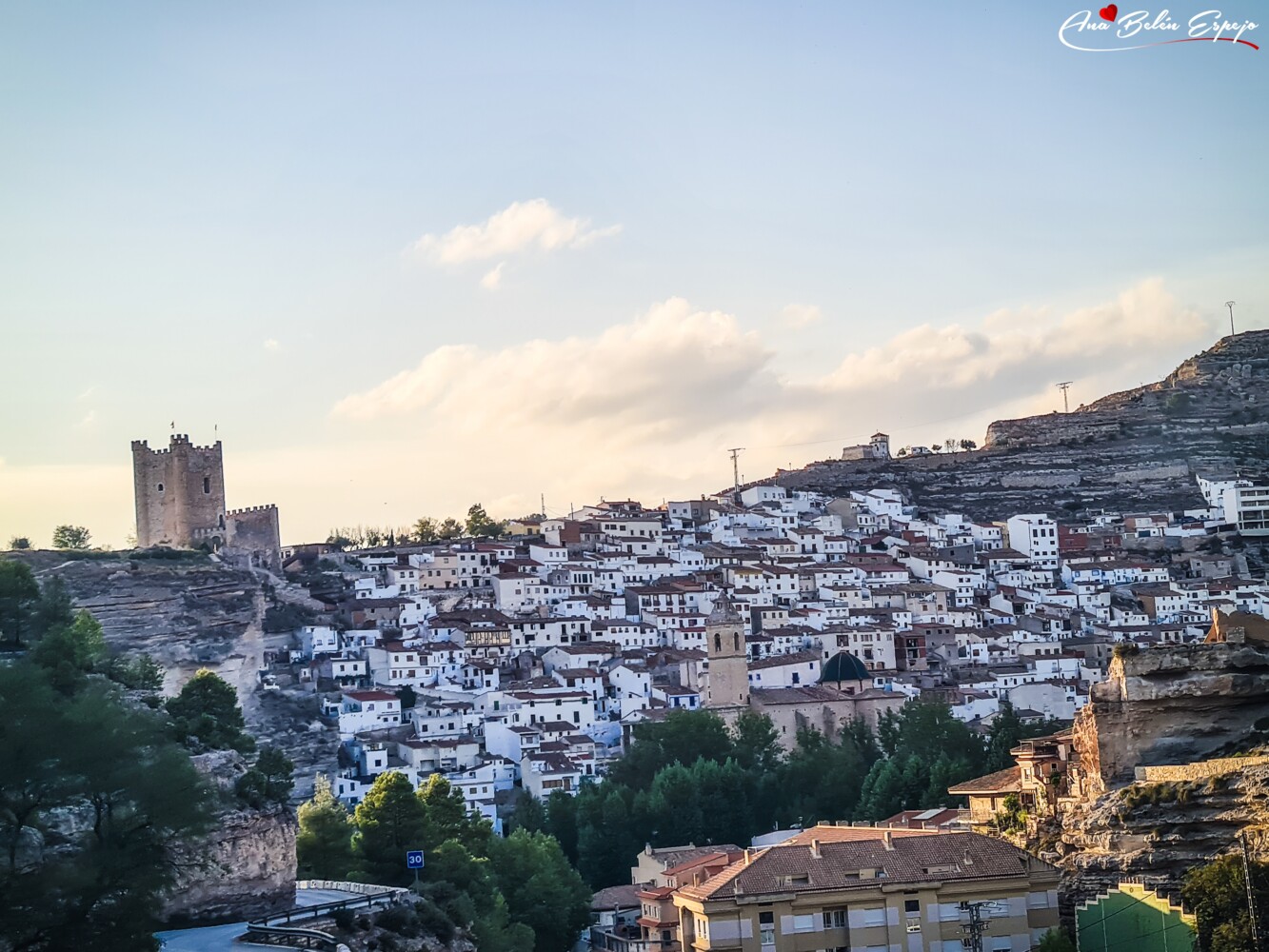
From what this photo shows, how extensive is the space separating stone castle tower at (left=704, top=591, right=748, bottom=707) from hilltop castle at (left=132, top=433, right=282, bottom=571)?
22.1 m

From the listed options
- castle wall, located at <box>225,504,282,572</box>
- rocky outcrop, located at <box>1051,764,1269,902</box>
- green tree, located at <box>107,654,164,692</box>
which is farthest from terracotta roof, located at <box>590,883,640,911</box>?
castle wall, located at <box>225,504,282,572</box>

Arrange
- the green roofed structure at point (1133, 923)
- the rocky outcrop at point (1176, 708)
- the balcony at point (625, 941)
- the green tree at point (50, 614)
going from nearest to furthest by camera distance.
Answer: the green roofed structure at point (1133, 923) → the rocky outcrop at point (1176, 708) → the green tree at point (50, 614) → the balcony at point (625, 941)

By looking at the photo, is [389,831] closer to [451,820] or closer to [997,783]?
[451,820]

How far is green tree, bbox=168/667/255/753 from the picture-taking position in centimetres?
3438

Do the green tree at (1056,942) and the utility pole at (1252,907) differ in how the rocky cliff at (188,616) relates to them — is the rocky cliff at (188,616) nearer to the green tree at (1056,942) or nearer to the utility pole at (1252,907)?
the green tree at (1056,942)

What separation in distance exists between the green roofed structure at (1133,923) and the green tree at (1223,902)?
31 centimetres

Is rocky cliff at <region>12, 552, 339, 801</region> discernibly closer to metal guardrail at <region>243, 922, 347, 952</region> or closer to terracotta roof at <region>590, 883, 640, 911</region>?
terracotta roof at <region>590, 883, 640, 911</region>

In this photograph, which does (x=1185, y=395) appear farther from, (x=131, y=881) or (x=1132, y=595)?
(x=131, y=881)

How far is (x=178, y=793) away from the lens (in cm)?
2566

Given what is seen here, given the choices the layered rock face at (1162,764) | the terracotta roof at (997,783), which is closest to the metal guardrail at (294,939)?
the layered rock face at (1162,764)

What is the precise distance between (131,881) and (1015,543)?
2633 inches

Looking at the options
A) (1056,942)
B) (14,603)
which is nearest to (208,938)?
(14,603)

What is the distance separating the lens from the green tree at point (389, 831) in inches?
1503

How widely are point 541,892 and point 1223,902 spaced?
2043cm
